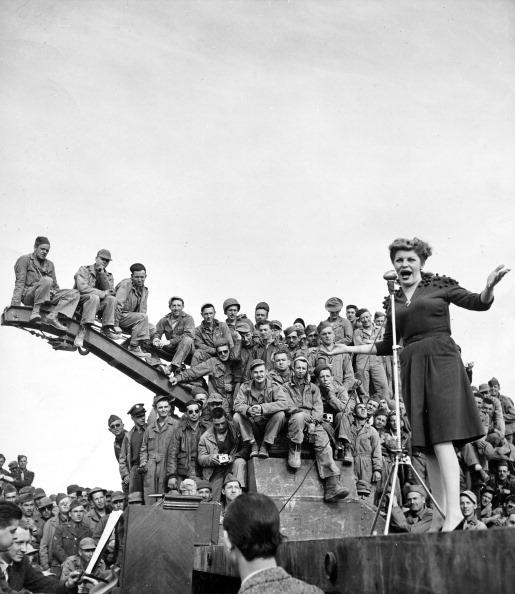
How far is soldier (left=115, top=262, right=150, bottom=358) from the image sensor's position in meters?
14.8

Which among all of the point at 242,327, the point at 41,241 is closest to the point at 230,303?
the point at 242,327

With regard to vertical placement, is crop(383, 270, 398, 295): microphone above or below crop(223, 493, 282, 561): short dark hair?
above

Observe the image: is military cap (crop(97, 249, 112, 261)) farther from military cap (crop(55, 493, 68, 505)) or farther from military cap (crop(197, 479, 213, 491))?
military cap (crop(197, 479, 213, 491))

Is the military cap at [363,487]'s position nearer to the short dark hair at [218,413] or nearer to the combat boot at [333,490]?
the combat boot at [333,490]

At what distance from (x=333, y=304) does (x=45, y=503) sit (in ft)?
21.1

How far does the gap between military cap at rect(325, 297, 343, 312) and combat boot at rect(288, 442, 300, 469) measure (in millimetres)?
4720

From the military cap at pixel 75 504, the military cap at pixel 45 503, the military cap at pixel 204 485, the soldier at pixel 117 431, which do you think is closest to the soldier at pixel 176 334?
the soldier at pixel 117 431

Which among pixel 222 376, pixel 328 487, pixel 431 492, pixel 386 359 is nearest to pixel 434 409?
pixel 431 492

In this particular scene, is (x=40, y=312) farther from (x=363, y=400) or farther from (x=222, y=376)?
(x=363, y=400)

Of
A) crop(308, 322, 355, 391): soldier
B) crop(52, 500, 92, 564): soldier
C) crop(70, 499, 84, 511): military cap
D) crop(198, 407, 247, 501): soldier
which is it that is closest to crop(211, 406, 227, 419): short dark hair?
crop(198, 407, 247, 501): soldier

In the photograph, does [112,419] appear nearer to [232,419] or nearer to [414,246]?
[232,419]

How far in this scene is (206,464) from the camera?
11633 millimetres

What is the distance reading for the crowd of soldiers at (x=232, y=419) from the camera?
11.1 m

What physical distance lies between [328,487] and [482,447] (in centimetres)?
414
